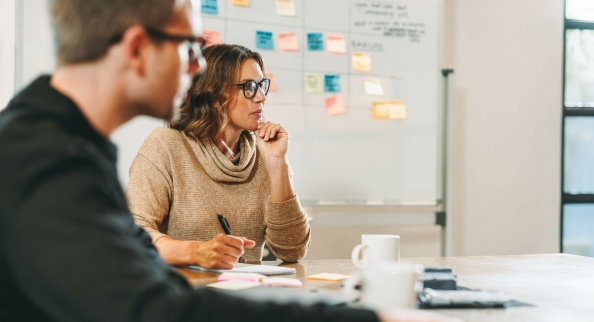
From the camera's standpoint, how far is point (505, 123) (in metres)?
3.13

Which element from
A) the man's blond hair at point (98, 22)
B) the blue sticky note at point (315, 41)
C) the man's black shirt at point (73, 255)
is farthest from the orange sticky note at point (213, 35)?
the man's black shirt at point (73, 255)

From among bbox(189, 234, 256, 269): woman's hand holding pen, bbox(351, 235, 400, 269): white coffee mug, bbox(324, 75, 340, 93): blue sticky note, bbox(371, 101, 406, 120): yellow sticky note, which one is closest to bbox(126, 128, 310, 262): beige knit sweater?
bbox(189, 234, 256, 269): woman's hand holding pen

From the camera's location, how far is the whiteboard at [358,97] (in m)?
2.60

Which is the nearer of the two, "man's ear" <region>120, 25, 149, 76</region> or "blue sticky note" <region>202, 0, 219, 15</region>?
"man's ear" <region>120, 25, 149, 76</region>

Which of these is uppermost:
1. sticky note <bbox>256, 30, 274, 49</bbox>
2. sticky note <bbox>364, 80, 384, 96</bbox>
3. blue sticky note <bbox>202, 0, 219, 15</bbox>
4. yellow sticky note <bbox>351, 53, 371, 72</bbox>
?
blue sticky note <bbox>202, 0, 219, 15</bbox>

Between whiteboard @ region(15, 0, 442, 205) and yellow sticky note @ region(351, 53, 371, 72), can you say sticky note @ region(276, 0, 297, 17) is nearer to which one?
whiteboard @ region(15, 0, 442, 205)

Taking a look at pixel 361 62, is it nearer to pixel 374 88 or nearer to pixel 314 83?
pixel 374 88

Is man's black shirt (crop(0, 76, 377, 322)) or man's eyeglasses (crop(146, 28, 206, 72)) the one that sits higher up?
man's eyeglasses (crop(146, 28, 206, 72))

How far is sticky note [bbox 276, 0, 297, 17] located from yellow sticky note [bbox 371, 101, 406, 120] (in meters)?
0.57

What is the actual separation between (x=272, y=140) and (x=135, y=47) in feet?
3.99

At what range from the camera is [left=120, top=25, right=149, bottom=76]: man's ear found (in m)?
0.66

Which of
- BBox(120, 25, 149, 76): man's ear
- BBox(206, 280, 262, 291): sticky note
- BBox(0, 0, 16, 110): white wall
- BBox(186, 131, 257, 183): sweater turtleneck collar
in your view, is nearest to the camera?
BBox(120, 25, 149, 76): man's ear

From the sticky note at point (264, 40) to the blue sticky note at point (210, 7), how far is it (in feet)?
0.67

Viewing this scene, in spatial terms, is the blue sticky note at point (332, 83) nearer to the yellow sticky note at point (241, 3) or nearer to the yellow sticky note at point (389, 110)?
the yellow sticky note at point (389, 110)
